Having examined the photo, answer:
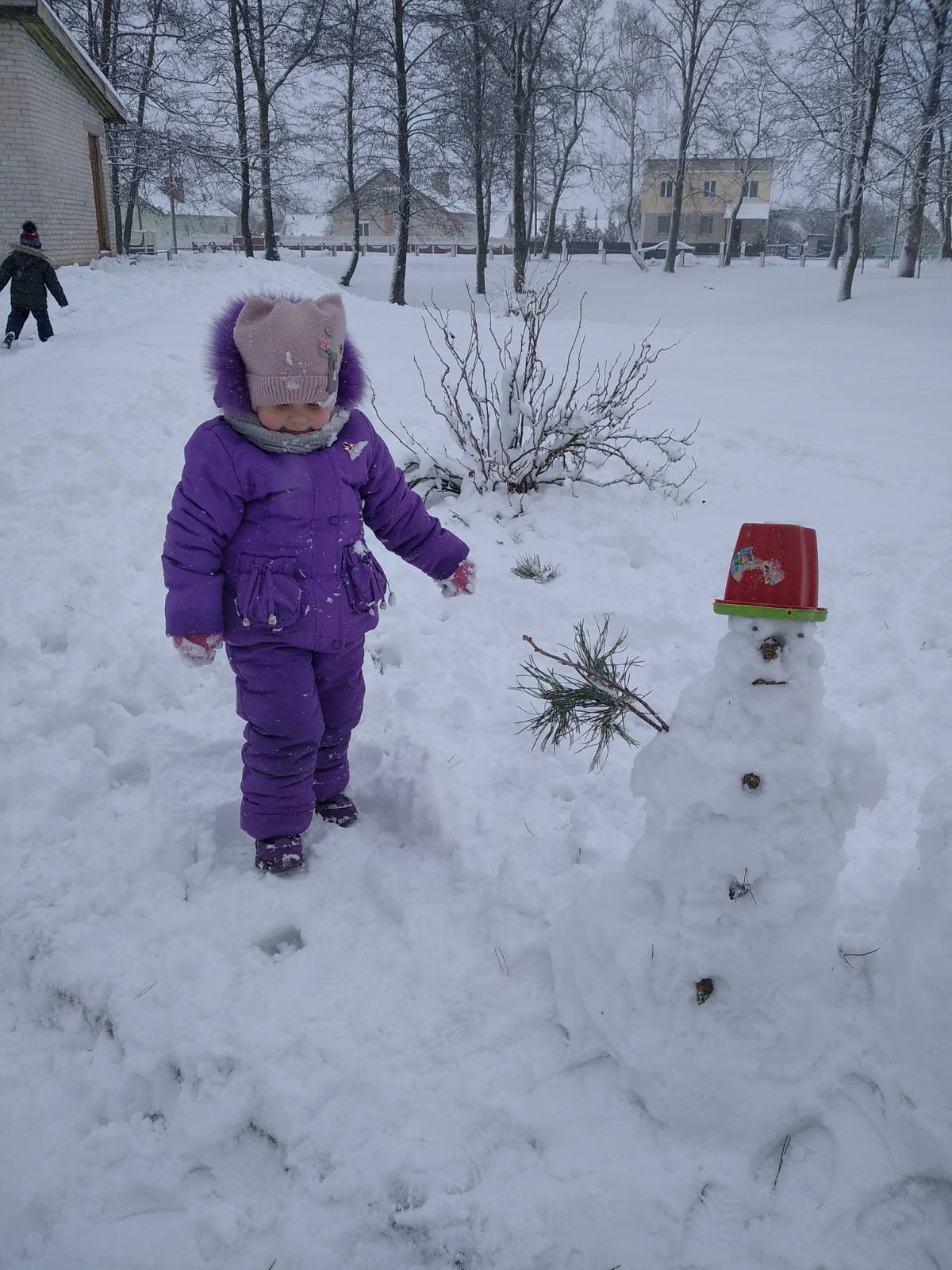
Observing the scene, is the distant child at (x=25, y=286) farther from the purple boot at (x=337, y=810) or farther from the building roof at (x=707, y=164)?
the building roof at (x=707, y=164)

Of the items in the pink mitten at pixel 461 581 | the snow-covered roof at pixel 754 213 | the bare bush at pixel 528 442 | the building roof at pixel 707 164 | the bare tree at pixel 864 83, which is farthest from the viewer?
the snow-covered roof at pixel 754 213

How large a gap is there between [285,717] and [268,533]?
0.48m

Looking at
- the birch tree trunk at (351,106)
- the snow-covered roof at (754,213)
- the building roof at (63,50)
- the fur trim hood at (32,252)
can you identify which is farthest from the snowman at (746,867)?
the snow-covered roof at (754,213)

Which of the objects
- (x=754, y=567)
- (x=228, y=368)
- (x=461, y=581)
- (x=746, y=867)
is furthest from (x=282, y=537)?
(x=746, y=867)

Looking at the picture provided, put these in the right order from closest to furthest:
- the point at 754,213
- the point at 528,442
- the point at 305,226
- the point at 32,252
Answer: the point at 528,442 → the point at 32,252 → the point at 754,213 → the point at 305,226

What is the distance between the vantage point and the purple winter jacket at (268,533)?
1929mm

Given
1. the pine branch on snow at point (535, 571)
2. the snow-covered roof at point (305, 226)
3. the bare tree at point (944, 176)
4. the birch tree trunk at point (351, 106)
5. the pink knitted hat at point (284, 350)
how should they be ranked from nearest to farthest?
the pink knitted hat at point (284, 350)
the pine branch on snow at point (535, 571)
the bare tree at point (944, 176)
the birch tree trunk at point (351, 106)
the snow-covered roof at point (305, 226)

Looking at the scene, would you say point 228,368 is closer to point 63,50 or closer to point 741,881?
point 741,881

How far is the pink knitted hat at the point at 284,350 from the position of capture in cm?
188

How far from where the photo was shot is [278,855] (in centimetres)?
217

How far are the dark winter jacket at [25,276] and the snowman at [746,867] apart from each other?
993 cm

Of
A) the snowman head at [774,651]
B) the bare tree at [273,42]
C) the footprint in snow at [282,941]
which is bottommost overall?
the footprint in snow at [282,941]

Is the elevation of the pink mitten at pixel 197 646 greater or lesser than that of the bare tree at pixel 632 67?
lesser

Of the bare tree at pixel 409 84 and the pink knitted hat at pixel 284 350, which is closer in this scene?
the pink knitted hat at pixel 284 350
